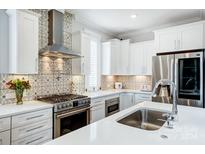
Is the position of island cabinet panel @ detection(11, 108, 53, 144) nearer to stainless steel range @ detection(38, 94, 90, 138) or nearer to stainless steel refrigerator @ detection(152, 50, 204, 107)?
stainless steel range @ detection(38, 94, 90, 138)

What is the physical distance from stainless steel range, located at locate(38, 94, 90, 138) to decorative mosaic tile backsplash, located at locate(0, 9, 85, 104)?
0.23 metres

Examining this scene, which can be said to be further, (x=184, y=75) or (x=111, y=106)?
(x=111, y=106)

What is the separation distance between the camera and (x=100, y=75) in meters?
4.26

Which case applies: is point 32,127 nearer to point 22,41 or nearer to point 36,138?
point 36,138

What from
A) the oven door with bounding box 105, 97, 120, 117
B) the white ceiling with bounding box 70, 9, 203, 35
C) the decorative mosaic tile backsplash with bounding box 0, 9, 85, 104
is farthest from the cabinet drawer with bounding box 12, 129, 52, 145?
the white ceiling with bounding box 70, 9, 203, 35

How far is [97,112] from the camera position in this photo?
316 cm

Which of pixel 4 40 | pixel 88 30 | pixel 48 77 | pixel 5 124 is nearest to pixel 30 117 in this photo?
pixel 5 124

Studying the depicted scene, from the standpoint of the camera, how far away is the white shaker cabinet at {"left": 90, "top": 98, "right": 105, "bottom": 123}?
3045 millimetres

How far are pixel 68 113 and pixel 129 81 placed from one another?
8.90ft

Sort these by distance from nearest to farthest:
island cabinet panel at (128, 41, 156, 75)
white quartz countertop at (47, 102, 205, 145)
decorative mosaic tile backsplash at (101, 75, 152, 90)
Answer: white quartz countertop at (47, 102, 205, 145) → island cabinet panel at (128, 41, 156, 75) → decorative mosaic tile backsplash at (101, 75, 152, 90)
